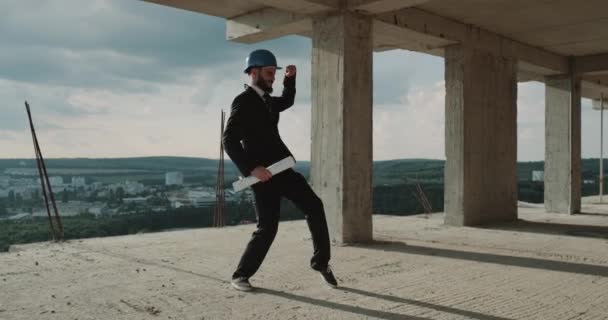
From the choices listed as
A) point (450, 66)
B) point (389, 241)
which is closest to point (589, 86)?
point (450, 66)

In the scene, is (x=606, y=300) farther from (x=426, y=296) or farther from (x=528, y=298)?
(x=426, y=296)

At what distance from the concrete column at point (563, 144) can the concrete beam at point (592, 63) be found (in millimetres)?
275

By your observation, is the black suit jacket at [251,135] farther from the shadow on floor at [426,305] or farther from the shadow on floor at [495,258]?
the shadow on floor at [495,258]

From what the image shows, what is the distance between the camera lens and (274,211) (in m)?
4.09

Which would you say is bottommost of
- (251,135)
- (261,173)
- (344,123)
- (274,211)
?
(274,211)

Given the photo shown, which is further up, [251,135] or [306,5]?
[306,5]

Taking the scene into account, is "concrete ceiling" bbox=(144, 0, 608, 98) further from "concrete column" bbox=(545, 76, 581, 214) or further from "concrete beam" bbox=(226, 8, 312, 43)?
"concrete column" bbox=(545, 76, 581, 214)

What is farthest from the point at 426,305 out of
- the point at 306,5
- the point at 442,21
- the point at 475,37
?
the point at 475,37

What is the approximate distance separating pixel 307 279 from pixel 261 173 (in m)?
1.22

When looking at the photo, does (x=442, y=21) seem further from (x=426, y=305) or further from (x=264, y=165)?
(x=426, y=305)

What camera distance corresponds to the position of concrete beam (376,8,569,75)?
25.6 feet

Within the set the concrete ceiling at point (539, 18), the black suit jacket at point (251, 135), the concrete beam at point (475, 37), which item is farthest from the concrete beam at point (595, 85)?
the black suit jacket at point (251, 135)

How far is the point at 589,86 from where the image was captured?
1380cm

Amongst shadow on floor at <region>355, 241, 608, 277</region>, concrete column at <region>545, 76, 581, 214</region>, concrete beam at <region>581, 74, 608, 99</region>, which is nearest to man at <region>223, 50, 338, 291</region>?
shadow on floor at <region>355, 241, 608, 277</region>
